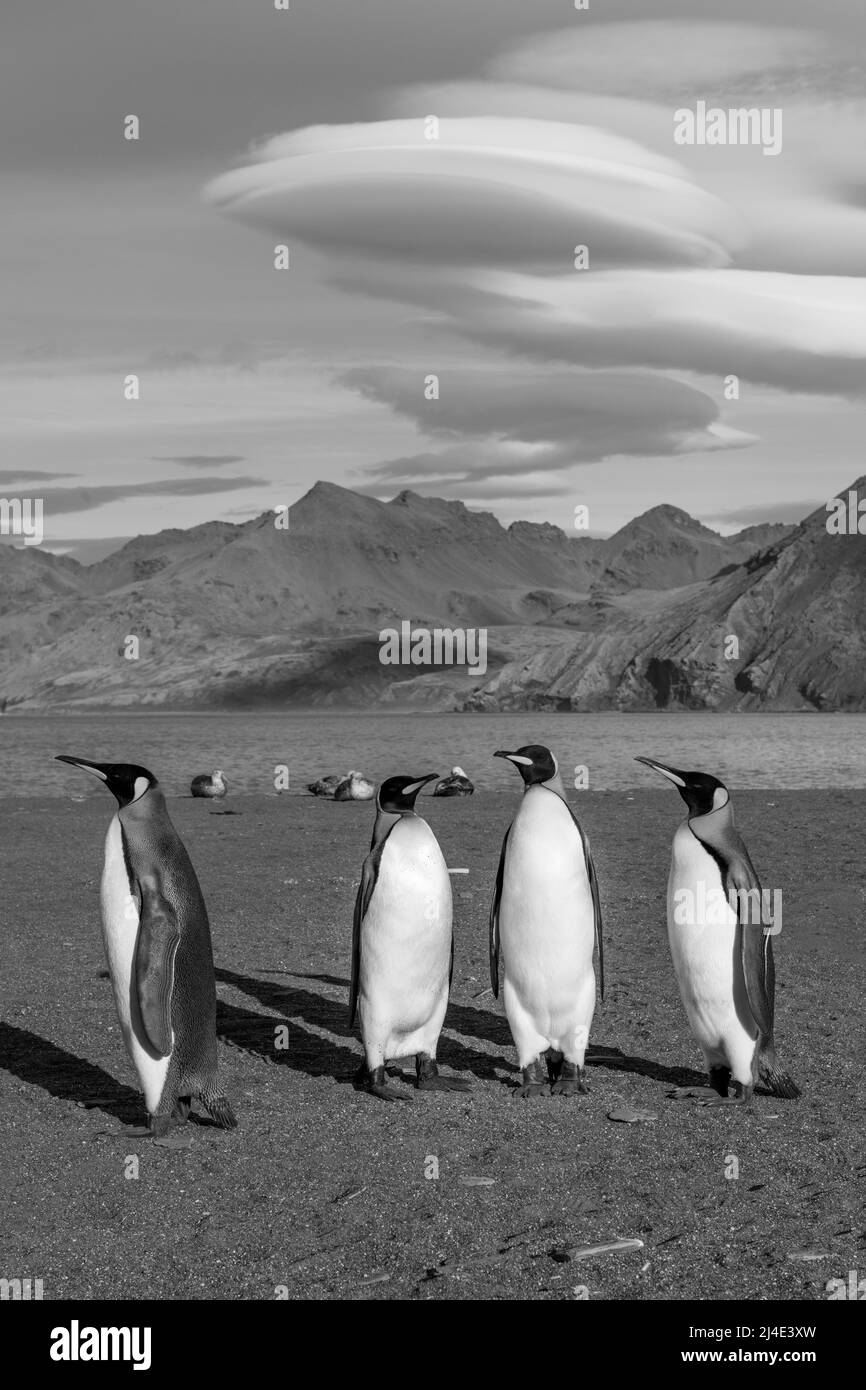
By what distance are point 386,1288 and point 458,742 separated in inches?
3479

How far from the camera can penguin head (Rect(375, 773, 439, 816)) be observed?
27.0 feet

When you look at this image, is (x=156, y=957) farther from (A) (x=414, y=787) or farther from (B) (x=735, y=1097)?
(B) (x=735, y=1097)

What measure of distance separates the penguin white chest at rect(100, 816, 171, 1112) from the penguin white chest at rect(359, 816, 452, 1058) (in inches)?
54.7

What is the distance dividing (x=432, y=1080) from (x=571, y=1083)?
824 mm

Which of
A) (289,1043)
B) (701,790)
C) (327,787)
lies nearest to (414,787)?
(701,790)

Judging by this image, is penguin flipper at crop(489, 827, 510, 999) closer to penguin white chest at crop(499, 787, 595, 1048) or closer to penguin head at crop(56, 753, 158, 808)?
penguin white chest at crop(499, 787, 595, 1048)

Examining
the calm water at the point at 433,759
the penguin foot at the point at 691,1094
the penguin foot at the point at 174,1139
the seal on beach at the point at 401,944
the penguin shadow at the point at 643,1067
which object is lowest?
the calm water at the point at 433,759

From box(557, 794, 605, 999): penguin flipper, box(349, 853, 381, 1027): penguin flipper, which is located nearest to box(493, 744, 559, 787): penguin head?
box(557, 794, 605, 999): penguin flipper

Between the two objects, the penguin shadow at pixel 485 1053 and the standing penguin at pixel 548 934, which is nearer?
the standing penguin at pixel 548 934

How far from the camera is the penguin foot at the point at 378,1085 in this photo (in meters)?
7.95

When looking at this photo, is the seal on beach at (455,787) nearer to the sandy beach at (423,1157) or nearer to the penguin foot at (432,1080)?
the sandy beach at (423,1157)

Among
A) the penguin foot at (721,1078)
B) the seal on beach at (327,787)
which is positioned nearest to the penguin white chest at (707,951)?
the penguin foot at (721,1078)

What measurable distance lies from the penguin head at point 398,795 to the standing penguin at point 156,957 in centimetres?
135
